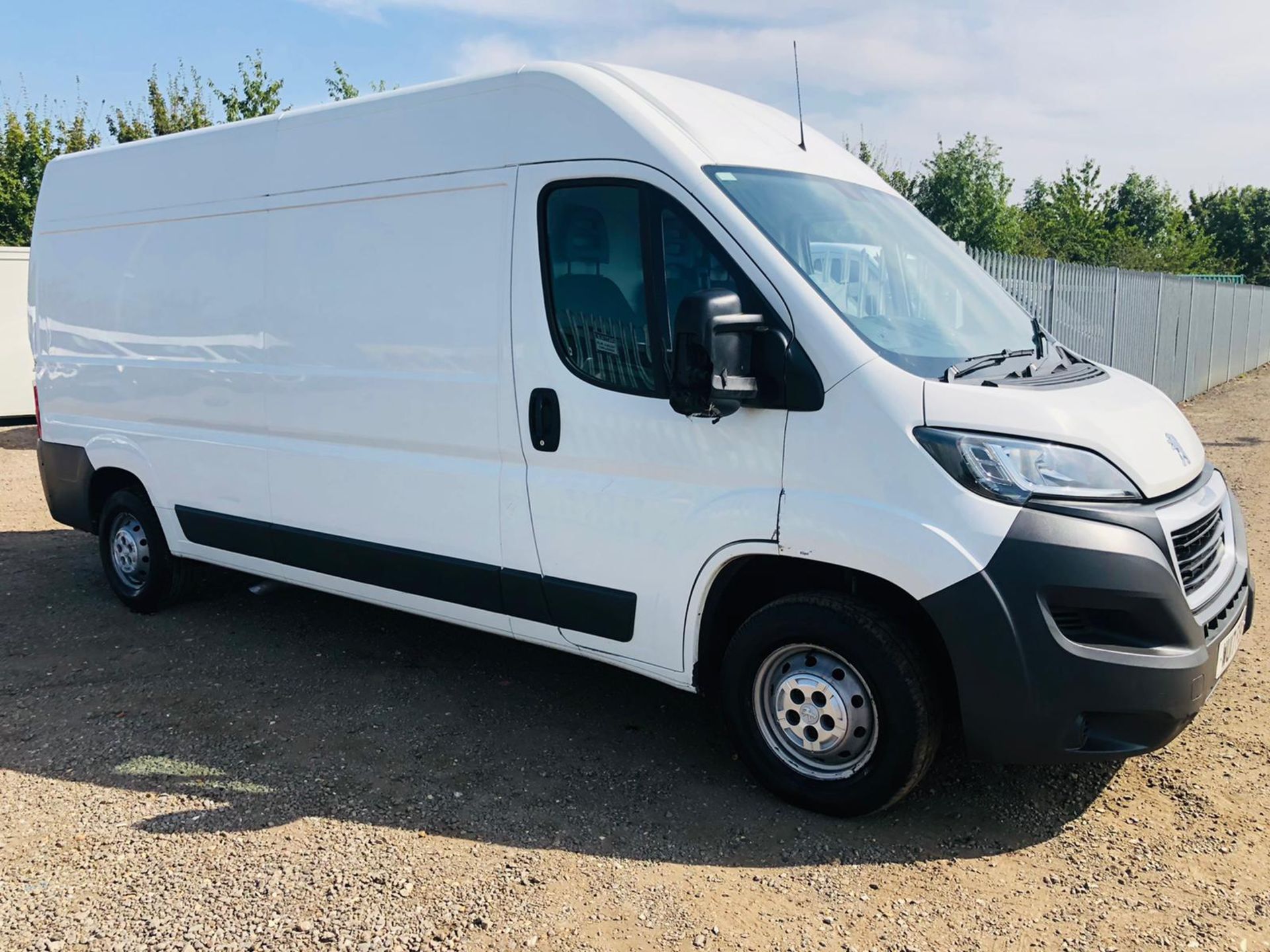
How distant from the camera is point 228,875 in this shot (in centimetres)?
343

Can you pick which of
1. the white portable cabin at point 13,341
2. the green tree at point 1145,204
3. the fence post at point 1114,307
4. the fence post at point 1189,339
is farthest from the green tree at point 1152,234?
the white portable cabin at point 13,341

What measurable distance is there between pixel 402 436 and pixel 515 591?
2.85 ft

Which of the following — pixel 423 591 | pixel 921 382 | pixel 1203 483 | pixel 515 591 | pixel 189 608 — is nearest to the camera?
pixel 921 382

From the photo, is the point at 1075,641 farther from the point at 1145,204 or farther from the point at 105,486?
the point at 1145,204

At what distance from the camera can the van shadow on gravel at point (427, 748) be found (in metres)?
3.70

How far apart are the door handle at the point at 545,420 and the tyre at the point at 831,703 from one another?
1.03m

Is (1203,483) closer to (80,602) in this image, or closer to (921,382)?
(921,382)

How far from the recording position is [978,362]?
365 cm

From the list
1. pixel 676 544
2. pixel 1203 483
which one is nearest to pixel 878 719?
pixel 676 544

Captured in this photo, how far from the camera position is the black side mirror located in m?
3.34

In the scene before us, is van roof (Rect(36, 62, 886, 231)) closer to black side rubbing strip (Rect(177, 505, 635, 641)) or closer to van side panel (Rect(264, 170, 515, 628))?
van side panel (Rect(264, 170, 515, 628))

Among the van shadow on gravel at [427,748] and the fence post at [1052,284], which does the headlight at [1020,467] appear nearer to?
the van shadow on gravel at [427,748]

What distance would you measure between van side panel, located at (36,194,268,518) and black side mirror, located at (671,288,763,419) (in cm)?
260

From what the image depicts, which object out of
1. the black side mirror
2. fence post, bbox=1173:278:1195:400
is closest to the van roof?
the black side mirror
